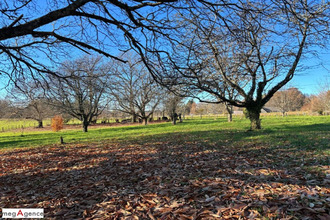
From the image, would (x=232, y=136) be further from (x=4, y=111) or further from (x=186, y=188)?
(x=4, y=111)

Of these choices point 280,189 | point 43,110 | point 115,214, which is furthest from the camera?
point 43,110

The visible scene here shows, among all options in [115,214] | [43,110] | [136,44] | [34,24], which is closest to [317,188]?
[115,214]

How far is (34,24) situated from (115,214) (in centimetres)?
396

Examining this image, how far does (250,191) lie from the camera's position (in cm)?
285

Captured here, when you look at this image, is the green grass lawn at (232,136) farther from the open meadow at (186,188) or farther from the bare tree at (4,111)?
the bare tree at (4,111)

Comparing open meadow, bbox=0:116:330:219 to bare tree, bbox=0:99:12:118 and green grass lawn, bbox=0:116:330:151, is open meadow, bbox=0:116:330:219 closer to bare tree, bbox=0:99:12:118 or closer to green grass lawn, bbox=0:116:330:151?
green grass lawn, bbox=0:116:330:151

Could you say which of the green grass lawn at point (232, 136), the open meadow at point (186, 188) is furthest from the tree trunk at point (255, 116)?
the open meadow at point (186, 188)

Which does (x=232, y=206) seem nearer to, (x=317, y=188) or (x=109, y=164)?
(x=317, y=188)

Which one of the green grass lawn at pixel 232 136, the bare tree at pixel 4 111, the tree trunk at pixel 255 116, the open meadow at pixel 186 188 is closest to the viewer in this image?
the open meadow at pixel 186 188

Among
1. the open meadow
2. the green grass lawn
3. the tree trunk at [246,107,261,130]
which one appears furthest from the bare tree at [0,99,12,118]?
the tree trunk at [246,107,261,130]

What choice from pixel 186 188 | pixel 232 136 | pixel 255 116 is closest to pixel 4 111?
pixel 232 136

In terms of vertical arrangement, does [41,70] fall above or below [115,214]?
above

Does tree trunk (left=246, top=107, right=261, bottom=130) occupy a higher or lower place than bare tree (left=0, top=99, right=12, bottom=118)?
lower

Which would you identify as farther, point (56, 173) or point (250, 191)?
point (56, 173)
